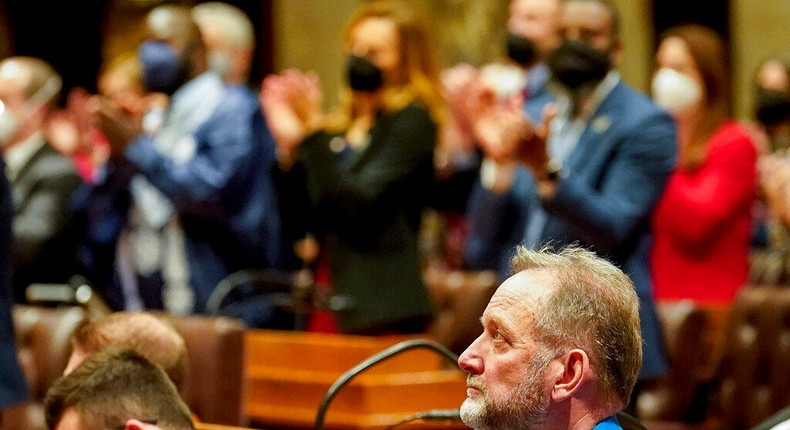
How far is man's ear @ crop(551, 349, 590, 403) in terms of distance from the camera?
68.4 inches

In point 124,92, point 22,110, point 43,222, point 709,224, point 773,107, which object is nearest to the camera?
point 709,224

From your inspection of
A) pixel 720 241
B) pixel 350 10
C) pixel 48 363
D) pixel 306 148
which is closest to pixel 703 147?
pixel 720 241

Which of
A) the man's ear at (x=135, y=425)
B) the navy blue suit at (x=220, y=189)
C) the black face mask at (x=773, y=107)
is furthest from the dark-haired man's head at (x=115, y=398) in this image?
the black face mask at (x=773, y=107)

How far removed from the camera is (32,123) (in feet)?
16.2

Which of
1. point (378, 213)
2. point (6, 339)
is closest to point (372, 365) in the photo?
point (6, 339)

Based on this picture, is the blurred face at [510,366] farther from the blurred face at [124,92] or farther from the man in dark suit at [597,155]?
the blurred face at [124,92]

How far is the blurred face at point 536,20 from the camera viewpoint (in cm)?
447

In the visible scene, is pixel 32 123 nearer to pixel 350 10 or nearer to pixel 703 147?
pixel 703 147

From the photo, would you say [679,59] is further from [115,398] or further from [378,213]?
[115,398]

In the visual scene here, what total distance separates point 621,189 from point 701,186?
0.96 m

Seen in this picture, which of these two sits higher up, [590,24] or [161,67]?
[590,24]

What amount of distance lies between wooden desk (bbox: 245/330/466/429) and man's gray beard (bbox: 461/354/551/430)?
4.69 ft

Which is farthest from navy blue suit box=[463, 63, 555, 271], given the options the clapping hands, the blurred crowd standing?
the clapping hands

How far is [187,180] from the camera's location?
13.8 feet
